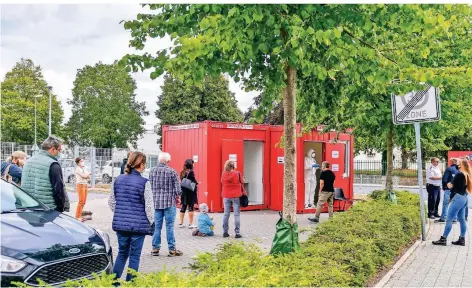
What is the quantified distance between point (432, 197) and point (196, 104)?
125ft

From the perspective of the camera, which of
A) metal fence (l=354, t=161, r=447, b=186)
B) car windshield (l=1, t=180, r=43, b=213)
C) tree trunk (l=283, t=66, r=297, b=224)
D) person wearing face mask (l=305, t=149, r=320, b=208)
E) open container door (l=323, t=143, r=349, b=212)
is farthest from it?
Answer: metal fence (l=354, t=161, r=447, b=186)

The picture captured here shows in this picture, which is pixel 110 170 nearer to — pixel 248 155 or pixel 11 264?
pixel 248 155

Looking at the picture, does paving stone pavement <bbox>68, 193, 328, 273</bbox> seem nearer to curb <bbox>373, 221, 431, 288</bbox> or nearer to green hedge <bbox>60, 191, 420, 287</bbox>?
green hedge <bbox>60, 191, 420, 287</bbox>

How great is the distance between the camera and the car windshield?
5.94 m

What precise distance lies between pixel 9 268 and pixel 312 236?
4.72 metres

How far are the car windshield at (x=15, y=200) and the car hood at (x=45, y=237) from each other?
223 mm

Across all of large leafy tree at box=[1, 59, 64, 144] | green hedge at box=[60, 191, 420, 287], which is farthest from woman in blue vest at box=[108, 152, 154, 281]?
large leafy tree at box=[1, 59, 64, 144]

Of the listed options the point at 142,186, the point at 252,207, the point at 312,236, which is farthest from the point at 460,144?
the point at 142,186

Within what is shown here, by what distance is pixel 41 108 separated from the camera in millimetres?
52406

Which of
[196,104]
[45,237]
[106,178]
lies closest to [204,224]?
[45,237]

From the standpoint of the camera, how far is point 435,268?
25.7 feet

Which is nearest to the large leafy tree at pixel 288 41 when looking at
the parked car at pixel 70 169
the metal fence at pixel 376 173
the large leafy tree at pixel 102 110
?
the parked car at pixel 70 169

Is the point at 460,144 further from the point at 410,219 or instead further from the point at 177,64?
the point at 177,64

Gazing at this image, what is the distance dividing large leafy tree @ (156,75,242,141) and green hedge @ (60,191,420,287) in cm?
4097
